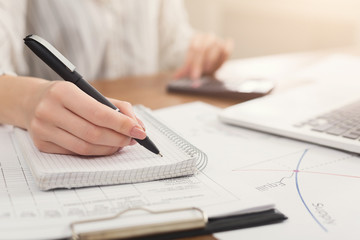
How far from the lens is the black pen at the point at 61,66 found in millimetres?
430

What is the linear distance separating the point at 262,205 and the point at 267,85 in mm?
498

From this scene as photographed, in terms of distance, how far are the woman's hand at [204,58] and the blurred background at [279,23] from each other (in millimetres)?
1121

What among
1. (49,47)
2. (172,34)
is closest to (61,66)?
(49,47)

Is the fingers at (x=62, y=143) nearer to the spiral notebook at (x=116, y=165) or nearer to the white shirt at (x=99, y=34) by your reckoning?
the spiral notebook at (x=116, y=165)

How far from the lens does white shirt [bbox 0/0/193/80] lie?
2.86 feet

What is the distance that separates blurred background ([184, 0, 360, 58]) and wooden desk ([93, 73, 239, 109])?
1.30m

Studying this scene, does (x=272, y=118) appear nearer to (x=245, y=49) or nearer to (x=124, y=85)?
(x=124, y=85)

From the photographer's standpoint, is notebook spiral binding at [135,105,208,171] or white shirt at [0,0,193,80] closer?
notebook spiral binding at [135,105,208,171]

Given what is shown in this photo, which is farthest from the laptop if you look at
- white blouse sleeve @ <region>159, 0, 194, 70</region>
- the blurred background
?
the blurred background

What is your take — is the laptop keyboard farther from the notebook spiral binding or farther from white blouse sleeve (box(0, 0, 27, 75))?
white blouse sleeve (box(0, 0, 27, 75))

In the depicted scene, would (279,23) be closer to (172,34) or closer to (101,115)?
(172,34)

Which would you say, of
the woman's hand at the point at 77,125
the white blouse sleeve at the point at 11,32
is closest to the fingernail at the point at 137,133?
the woman's hand at the point at 77,125

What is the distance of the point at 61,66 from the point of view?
17.3 inches

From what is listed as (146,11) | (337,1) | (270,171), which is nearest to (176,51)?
(146,11)
